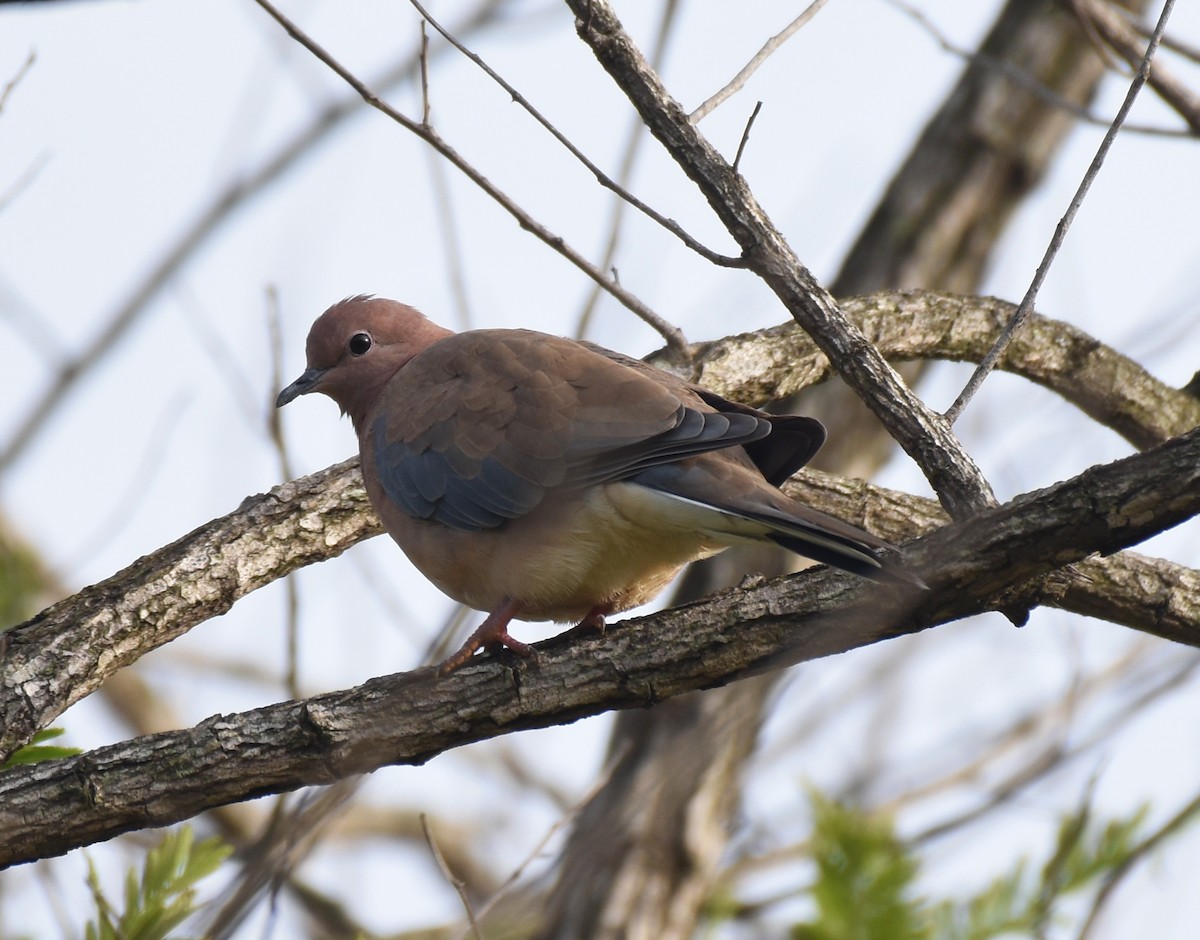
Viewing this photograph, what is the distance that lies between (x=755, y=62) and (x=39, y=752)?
296 cm

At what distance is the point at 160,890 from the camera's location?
3973 mm

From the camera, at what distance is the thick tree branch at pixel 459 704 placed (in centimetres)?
350

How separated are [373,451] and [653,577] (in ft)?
3.91

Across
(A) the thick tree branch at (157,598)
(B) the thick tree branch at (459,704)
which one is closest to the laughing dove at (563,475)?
(B) the thick tree branch at (459,704)

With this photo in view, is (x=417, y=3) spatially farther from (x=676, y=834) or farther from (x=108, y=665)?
(x=676, y=834)

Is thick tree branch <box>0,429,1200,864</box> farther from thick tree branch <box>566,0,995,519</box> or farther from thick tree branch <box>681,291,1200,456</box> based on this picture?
thick tree branch <box>681,291,1200,456</box>

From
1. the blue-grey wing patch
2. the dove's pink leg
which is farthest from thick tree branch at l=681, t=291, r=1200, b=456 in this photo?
the dove's pink leg

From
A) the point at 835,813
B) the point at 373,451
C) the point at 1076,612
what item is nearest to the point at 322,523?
the point at 373,451

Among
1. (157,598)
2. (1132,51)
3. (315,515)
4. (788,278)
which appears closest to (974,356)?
(1132,51)

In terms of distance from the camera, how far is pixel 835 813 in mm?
3787

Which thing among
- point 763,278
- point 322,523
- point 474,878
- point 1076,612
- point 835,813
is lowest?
point 835,813

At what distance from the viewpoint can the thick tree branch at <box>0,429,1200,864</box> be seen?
350 cm

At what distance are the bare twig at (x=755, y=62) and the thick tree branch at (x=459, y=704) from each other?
1438 mm

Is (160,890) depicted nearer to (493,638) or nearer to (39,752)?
(39,752)
